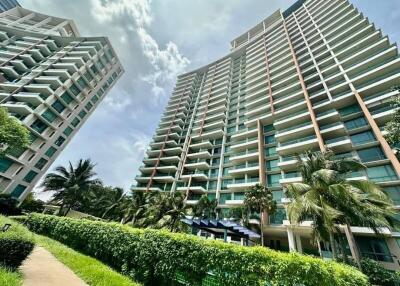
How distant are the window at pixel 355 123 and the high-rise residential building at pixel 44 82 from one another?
5579cm

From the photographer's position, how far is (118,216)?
38.0m

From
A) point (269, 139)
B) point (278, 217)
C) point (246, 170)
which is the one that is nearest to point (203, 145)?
point (246, 170)

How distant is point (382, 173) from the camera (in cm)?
2594

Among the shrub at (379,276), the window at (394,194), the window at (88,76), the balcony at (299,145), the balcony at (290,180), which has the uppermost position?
the window at (88,76)

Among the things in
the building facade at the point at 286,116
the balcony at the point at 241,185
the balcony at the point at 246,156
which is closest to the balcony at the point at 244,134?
the building facade at the point at 286,116

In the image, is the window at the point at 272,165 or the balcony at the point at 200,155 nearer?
the window at the point at 272,165

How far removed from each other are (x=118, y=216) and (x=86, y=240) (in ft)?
91.5

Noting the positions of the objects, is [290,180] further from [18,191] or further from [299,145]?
[18,191]

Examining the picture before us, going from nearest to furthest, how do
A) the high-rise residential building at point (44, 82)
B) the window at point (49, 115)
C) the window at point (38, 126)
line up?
the high-rise residential building at point (44, 82)
the window at point (38, 126)
the window at point (49, 115)

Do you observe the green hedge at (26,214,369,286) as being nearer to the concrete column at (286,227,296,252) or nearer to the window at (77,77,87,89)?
the concrete column at (286,227,296,252)

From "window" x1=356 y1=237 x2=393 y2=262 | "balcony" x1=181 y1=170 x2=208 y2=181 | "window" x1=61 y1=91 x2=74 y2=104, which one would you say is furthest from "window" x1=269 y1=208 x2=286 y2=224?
"window" x1=61 y1=91 x2=74 y2=104

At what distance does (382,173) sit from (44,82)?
62903 millimetres

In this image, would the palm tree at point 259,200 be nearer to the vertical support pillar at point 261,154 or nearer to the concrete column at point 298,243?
the concrete column at point 298,243

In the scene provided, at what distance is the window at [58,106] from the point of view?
143 ft
